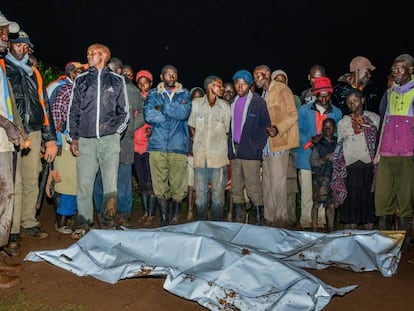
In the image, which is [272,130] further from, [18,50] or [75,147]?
[18,50]

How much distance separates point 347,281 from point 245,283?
4.10 ft

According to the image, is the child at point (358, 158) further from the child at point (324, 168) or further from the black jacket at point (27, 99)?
the black jacket at point (27, 99)

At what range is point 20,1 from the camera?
21.3 meters

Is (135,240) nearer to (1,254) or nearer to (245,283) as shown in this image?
(245,283)

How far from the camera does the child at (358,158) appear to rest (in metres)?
6.46

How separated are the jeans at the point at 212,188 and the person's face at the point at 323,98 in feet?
5.20

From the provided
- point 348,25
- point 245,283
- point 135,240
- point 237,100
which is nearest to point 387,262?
point 245,283

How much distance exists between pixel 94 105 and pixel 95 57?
→ 55cm

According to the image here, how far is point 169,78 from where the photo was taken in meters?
6.82

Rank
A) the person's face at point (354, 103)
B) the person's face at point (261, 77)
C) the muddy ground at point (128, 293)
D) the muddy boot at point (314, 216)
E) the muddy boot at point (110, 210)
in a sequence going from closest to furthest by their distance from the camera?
the muddy ground at point (128, 293) < the muddy boot at point (110, 210) < the person's face at point (354, 103) < the muddy boot at point (314, 216) < the person's face at point (261, 77)

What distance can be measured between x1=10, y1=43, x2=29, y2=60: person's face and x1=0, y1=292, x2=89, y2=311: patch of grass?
2.82 meters

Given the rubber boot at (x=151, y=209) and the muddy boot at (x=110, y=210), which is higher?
the muddy boot at (x=110, y=210)

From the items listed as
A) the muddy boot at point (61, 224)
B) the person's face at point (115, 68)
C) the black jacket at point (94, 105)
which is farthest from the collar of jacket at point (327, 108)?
the muddy boot at point (61, 224)

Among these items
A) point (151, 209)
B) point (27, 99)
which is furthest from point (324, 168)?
point (27, 99)
